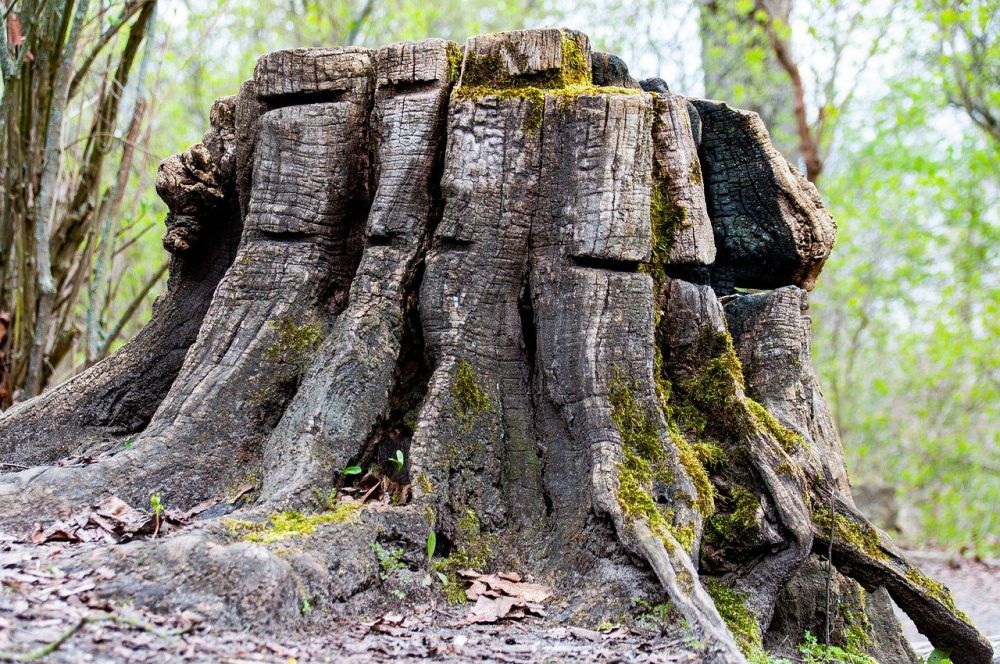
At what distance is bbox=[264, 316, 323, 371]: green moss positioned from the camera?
14.1 ft

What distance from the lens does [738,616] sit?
368cm

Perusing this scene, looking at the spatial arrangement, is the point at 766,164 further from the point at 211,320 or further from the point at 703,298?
the point at 211,320

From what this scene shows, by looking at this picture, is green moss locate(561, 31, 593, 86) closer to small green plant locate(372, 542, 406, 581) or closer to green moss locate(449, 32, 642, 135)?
green moss locate(449, 32, 642, 135)

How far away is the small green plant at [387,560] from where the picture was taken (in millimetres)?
3415

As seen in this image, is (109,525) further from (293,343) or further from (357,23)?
(357,23)

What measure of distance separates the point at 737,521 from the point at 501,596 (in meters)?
1.16

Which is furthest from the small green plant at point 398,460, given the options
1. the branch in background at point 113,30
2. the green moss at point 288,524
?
the branch in background at point 113,30

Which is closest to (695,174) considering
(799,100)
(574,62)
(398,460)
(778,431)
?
(574,62)

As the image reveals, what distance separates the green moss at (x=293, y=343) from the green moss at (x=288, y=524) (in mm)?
985

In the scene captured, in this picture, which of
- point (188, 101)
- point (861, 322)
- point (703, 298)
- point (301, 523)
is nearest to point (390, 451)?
point (301, 523)

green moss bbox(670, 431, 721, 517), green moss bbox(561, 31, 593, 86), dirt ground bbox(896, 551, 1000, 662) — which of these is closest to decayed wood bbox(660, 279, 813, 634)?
green moss bbox(670, 431, 721, 517)

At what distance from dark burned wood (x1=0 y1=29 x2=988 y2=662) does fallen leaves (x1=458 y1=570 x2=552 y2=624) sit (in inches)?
3.5

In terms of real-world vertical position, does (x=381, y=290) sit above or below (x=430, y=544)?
above

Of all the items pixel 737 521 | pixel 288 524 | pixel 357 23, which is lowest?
pixel 288 524
